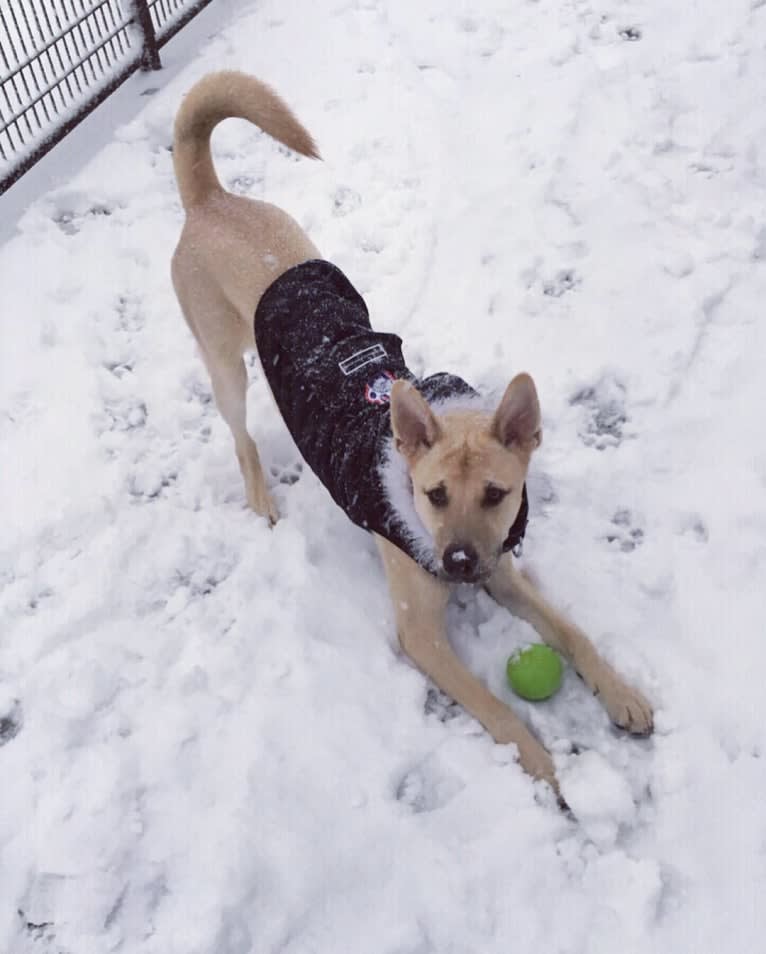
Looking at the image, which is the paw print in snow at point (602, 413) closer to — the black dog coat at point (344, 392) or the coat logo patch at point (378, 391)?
the black dog coat at point (344, 392)

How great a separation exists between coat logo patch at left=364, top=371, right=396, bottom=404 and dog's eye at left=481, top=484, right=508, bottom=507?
52cm

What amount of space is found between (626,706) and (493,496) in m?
0.74

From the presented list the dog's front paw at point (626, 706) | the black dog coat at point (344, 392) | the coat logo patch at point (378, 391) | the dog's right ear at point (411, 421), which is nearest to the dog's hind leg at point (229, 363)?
the black dog coat at point (344, 392)

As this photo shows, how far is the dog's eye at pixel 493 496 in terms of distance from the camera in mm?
2278

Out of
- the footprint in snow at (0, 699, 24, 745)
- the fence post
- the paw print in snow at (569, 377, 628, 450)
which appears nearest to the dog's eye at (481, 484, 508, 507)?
the paw print in snow at (569, 377, 628, 450)

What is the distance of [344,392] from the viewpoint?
8.67ft

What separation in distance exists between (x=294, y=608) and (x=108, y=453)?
45.8 inches

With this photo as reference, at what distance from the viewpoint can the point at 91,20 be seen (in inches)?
213

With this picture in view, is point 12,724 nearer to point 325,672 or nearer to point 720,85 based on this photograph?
point 325,672

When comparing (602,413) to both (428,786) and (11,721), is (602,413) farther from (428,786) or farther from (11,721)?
(11,721)

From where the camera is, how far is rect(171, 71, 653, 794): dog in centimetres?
230

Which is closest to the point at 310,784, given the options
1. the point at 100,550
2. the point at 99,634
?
the point at 99,634

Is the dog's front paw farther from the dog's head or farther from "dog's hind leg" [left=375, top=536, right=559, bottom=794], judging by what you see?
the dog's head

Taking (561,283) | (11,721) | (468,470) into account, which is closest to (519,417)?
(468,470)
